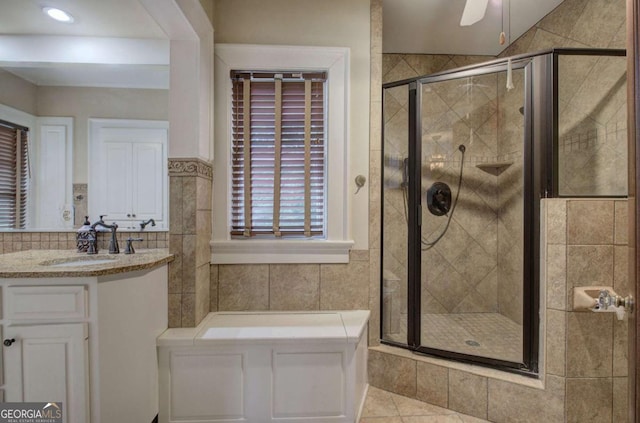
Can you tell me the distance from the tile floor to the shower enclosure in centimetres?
31

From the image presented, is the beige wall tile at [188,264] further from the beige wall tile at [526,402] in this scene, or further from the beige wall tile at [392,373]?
the beige wall tile at [526,402]

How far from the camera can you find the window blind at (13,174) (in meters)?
1.88

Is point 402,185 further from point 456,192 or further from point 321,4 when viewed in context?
point 321,4

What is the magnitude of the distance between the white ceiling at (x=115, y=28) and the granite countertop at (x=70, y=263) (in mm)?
1168

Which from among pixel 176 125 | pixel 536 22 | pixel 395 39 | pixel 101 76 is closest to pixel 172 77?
pixel 176 125

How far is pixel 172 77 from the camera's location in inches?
66.1

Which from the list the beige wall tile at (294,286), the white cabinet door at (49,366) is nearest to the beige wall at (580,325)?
the beige wall tile at (294,286)

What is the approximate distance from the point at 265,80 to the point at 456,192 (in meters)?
1.64

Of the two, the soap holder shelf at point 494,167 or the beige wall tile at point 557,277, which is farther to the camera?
the soap holder shelf at point 494,167

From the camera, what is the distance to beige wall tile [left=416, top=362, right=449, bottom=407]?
5.74 feet

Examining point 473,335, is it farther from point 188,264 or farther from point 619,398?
point 188,264

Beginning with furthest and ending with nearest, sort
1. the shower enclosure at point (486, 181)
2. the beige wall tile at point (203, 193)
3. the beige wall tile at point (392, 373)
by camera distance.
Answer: the beige wall tile at point (392, 373), the beige wall tile at point (203, 193), the shower enclosure at point (486, 181)

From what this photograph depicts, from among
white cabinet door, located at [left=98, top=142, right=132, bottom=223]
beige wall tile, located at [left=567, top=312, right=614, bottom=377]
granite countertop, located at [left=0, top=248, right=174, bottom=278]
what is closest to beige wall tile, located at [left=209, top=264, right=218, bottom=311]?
granite countertop, located at [left=0, top=248, right=174, bottom=278]

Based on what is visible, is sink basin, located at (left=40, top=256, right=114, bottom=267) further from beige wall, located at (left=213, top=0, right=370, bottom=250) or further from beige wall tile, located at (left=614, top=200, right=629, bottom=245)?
beige wall tile, located at (left=614, top=200, right=629, bottom=245)
